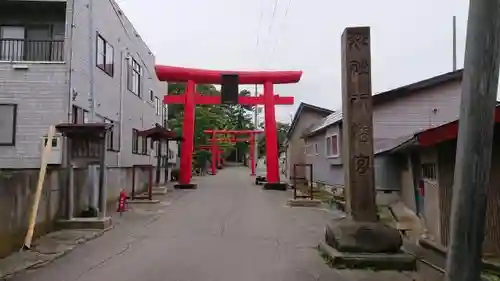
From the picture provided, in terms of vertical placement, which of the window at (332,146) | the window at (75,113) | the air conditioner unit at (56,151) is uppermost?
the window at (75,113)

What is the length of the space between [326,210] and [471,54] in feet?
47.2

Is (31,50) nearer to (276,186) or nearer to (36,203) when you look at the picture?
(36,203)

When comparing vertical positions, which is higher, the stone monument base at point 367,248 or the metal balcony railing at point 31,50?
the metal balcony railing at point 31,50

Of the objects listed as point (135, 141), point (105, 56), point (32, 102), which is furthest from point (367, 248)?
point (135, 141)

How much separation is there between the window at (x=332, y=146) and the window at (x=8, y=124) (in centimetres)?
1272

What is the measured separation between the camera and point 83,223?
12.4m

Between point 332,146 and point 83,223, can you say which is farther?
point 332,146

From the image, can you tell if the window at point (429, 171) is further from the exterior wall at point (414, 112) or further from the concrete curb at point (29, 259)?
the concrete curb at point (29, 259)

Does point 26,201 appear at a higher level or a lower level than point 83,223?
higher

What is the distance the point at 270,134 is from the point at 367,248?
63.5 feet

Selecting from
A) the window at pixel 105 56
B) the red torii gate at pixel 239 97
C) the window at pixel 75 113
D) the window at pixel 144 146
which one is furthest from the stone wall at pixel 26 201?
the window at pixel 144 146

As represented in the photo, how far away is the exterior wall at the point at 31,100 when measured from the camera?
53.3 ft

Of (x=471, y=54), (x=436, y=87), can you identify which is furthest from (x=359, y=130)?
(x=436, y=87)

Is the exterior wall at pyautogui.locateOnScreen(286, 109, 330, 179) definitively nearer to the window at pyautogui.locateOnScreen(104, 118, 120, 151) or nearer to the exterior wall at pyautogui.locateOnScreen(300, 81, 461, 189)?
the exterior wall at pyautogui.locateOnScreen(300, 81, 461, 189)
